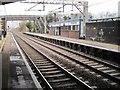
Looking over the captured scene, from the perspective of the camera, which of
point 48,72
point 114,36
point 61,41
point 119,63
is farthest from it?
point 61,41

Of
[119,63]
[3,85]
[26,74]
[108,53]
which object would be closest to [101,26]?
[108,53]

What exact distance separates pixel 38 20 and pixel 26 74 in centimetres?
6800

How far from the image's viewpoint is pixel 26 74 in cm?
999

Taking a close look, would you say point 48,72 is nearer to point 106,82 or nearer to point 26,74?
point 26,74

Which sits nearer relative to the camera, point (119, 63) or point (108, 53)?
point (119, 63)

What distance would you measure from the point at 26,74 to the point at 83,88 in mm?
2729

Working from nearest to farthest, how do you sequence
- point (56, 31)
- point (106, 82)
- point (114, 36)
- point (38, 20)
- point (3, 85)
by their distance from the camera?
point (3, 85) → point (106, 82) → point (114, 36) → point (56, 31) → point (38, 20)

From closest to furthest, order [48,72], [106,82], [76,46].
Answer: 1. [106,82]
2. [48,72]
3. [76,46]

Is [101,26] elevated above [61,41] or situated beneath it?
elevated above

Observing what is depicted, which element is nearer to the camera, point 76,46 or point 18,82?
point 18,82

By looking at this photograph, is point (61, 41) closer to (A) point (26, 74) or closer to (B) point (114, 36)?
(B) point (114, 36)

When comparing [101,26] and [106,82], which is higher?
[101,26]

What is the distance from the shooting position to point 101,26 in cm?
2569

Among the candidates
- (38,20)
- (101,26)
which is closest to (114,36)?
(101,26)
